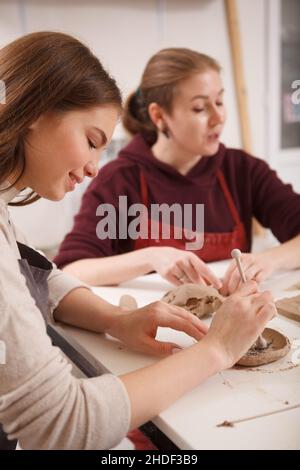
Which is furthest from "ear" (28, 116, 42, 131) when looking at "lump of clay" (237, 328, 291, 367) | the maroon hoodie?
the maroon hoodie

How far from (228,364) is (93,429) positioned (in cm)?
22

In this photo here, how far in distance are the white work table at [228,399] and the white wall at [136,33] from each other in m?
1.52

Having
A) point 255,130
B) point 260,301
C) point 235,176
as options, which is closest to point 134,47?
point 255,130

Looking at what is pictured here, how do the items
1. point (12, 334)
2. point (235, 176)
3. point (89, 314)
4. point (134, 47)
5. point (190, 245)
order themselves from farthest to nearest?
point (134, 47) < point (235, 176) < point (190, 245) < point (89, 314) < point (12, 334)

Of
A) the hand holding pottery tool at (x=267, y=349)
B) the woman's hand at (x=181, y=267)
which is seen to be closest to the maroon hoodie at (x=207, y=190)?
the woman's hand at (x=181, y=267)

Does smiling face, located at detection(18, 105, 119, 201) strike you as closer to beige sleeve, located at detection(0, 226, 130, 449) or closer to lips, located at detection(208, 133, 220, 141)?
beige sleeve, located at detection(0, 226, 130, 449)

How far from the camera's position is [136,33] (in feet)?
8.13

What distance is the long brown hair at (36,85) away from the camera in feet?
2.38

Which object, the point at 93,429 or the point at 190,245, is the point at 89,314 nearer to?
the point at 93,429

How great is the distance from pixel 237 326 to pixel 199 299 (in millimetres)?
260

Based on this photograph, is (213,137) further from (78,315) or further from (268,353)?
(268,353)

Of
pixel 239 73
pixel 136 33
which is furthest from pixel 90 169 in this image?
pixel 239 73

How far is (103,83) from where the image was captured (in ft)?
2.64

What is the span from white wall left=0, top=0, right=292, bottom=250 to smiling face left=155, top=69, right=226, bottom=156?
0.73m
